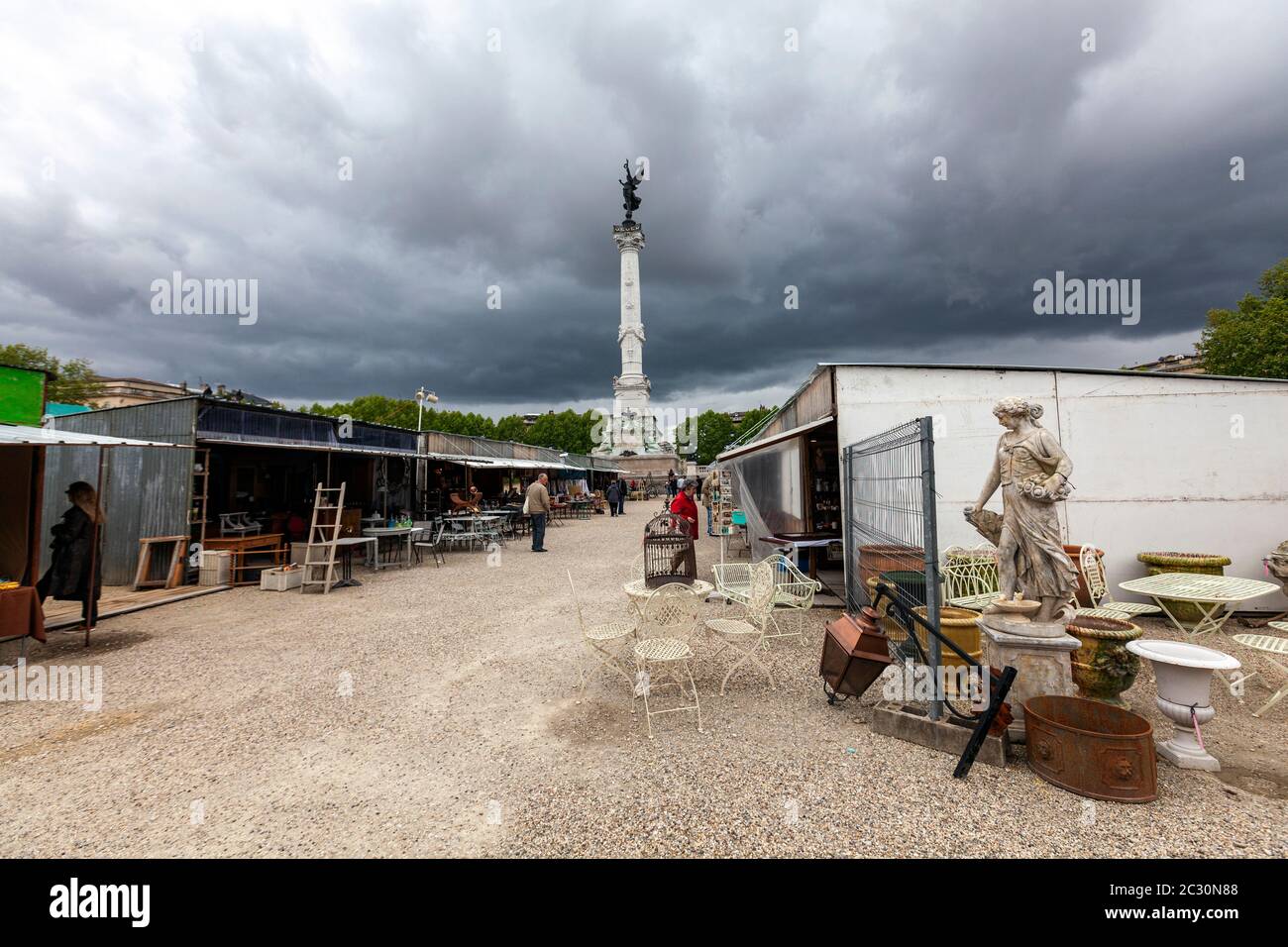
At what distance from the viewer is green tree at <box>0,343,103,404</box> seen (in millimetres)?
24781

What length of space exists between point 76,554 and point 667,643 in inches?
277

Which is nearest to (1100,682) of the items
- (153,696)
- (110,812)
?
(110,812)

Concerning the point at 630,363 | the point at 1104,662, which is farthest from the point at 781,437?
the point at 630,363

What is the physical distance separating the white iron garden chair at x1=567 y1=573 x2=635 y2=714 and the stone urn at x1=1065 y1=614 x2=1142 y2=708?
11.1 feet

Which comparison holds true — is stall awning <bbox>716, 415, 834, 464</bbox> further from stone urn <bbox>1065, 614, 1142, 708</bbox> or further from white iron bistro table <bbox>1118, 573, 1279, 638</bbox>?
stone urn <bbox>1065, 614, 1142, 708</bbox>

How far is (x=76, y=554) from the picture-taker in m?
5.98

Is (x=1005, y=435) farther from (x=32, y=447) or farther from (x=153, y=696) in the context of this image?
(x=32, y=447)

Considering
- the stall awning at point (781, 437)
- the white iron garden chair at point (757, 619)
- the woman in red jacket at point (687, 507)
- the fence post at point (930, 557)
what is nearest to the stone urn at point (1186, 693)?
the fence post at point (930, 557)

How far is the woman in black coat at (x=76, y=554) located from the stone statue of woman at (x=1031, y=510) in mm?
9142

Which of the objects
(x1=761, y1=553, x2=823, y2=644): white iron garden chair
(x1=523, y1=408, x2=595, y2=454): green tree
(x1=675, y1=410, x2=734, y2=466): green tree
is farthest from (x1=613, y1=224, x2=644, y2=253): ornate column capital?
(x1=761, y1=553, x2=823, y2=644): white iron garden chair

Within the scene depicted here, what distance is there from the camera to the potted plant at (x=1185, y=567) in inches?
225

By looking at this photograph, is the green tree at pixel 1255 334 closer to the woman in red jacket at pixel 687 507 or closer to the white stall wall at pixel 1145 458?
the white stall wall at pixel 1145 458
